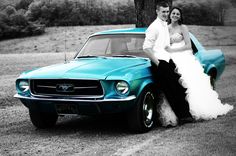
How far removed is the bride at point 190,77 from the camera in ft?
24.1

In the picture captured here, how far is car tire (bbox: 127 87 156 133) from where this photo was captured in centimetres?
641

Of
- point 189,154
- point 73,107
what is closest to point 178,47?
point 73,107

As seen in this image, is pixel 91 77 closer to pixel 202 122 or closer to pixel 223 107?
pixel 202 122

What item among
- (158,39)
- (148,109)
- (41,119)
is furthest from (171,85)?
(41,119)

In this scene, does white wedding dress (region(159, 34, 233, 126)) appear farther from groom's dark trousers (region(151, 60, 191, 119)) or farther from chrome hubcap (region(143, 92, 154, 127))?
chrome hubcap (region(143, 92, 154, 127))

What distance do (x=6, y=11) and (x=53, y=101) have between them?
26.8m

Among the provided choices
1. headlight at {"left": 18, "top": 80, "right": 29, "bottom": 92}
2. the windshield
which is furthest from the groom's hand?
headlight at {"left": 18, "top": 80, "right": 29, "bottom": 92}

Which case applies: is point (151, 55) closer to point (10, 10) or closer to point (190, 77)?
point (190, 77)

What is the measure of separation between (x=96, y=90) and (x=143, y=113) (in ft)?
2.48

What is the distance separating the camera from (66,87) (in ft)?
20.9

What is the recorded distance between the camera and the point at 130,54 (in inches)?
290

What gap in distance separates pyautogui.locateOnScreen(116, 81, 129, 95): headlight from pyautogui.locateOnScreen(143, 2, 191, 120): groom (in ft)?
2.55

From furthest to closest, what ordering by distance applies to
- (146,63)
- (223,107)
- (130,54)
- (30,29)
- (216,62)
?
(30,29)
(216,62)
(223,107)
(130,54)
(146,63)

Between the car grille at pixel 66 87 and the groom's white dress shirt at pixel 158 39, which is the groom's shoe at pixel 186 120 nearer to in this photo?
the groom's white dress shirt at pixel 158 39
